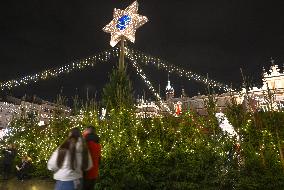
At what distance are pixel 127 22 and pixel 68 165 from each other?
15.6m

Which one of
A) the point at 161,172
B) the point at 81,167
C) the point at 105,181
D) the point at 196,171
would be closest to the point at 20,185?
the point at 105,181

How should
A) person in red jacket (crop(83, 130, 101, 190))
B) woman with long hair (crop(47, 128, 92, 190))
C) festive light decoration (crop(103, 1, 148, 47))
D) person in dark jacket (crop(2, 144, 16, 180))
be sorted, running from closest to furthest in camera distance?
woman with long hair (crop(47, 128, 92, 190)) → person in red jacket (crop(83, 130, 101, 190)) → person in dark jacket (crop(2, 144, 16, 180)) → festive light decoration (crop(103, 1, 148, 47))

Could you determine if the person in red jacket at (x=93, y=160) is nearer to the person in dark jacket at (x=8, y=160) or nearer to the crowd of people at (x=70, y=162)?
the crowd of people at (x=70, y=162)

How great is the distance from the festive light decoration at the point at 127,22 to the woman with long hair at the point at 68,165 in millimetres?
15037

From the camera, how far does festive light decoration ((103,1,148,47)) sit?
65.2ft

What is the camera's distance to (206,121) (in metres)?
12.2

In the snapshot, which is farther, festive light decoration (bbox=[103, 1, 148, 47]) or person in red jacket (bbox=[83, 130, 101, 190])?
festive light decoration (bbox=[103, 1, 148, 47])

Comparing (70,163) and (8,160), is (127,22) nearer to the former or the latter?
(8,160)

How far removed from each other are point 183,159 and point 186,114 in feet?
8.40

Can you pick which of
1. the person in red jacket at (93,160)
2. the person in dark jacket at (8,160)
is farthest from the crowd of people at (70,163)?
the person in dark jacket at (8,160)

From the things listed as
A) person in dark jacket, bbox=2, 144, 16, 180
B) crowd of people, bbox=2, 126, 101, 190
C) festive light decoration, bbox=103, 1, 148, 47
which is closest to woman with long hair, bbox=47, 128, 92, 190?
crowd of people, bbox=2, 126, 101, 190

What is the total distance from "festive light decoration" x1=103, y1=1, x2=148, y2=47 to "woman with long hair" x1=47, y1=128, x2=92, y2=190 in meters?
15.0

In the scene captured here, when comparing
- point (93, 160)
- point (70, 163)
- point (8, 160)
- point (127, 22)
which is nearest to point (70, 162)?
point (70, 163)

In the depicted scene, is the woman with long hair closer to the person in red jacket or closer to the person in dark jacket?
the person in red jacket
